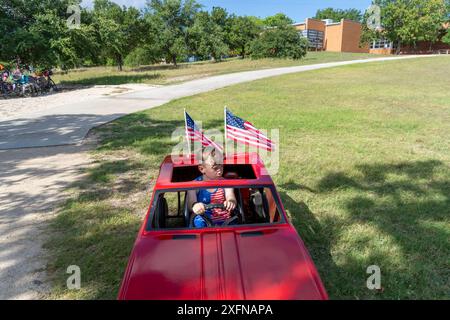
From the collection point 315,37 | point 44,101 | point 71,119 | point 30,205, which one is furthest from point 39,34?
point 315,37

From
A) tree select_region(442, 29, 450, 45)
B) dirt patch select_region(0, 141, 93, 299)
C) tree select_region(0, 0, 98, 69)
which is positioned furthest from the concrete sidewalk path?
tree select_region(442, 29, 450, 45)

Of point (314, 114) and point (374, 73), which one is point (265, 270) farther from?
point (374, 73)

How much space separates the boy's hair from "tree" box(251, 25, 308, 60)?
3829 centimetres

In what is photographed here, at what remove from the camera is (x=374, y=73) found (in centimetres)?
2398

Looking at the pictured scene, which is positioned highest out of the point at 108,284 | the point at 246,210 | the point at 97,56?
the point at 97,56

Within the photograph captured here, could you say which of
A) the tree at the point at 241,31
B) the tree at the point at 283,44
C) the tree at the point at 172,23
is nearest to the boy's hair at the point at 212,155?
the tree at the point at 283,44

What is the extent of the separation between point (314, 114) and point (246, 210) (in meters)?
8.39

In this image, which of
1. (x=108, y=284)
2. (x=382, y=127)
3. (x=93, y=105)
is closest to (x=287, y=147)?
(x=382, y=127)

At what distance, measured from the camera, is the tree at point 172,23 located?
46.5m

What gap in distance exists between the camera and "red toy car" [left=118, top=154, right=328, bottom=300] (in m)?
2.23

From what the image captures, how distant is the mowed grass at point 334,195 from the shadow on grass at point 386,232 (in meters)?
0.01

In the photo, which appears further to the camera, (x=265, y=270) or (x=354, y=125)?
(x=354, y=125)

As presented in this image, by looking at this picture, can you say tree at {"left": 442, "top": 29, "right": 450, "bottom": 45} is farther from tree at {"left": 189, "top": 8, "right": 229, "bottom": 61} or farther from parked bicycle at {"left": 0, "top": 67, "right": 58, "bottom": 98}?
parked bicycle at {"left": 0, "top": 67, "right": 58, "bottom": 98}

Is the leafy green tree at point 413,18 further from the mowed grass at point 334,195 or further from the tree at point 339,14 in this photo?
the tree at point 339,14
